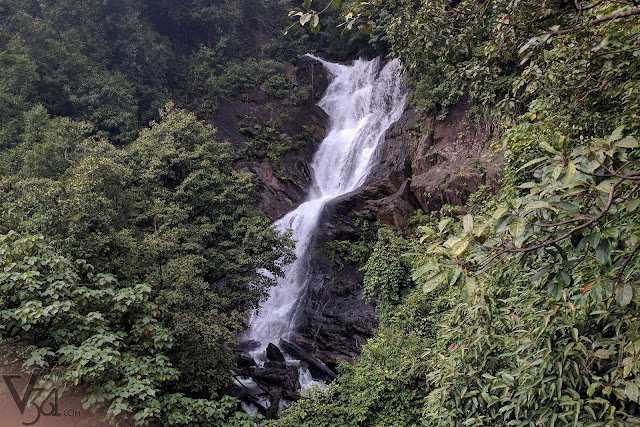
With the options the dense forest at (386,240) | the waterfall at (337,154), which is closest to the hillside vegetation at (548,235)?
the dense forest at (386,240)

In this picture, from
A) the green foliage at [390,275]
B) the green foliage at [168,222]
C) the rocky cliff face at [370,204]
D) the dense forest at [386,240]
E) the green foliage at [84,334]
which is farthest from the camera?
the rocky cliff face at [370,204]

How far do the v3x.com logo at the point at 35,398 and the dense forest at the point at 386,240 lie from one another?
14cm

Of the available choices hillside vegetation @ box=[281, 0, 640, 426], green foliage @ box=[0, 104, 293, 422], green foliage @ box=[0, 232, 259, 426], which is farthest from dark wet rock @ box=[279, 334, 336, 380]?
green foliage @ box=[0, 232, 259, 426]

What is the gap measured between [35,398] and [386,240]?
9.09m

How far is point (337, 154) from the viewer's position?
1725cm

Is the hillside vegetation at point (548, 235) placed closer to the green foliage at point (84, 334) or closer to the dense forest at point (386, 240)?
the dense forest at point (386, 240)

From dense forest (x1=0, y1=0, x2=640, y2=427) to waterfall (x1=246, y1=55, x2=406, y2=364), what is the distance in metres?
1.02

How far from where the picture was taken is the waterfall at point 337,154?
42.4 ft

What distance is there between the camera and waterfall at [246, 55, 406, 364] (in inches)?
508

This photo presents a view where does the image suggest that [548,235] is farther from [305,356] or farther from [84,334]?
[305,356]

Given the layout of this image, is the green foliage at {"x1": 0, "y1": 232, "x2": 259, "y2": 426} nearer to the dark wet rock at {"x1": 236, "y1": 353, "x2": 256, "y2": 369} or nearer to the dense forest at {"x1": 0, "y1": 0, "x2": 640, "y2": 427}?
the dense forest at {"x1": 0, "y1": 0, "x2": 640, "y2": 427}

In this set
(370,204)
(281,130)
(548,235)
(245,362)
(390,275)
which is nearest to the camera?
(548,235)

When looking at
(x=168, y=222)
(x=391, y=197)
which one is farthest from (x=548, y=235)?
(x=391, y=197)

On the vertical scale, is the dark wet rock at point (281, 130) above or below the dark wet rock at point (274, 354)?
above
